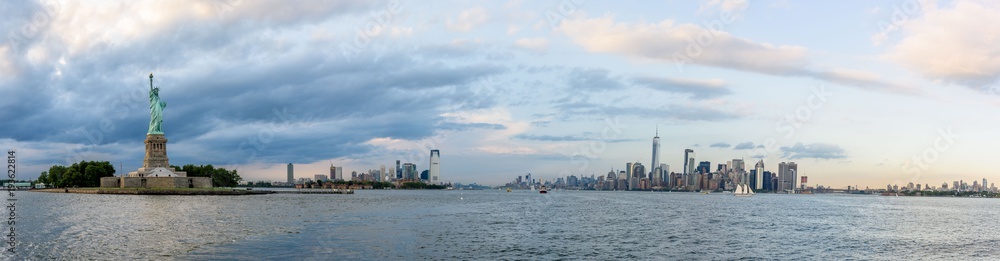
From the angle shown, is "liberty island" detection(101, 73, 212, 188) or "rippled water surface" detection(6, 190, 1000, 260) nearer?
"rippled water surface" detection(6, 190, 1000, 260)

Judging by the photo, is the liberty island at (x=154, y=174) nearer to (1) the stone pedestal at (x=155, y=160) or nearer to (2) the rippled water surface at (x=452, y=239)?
(1) the stone pedestal at (x=155, y=160)

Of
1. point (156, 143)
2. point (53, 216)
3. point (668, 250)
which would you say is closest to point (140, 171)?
point (156, 143)

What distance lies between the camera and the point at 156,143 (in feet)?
648

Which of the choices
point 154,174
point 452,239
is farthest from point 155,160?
point 452,239

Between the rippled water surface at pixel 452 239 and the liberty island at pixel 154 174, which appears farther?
the liberty island at pixel 154 174

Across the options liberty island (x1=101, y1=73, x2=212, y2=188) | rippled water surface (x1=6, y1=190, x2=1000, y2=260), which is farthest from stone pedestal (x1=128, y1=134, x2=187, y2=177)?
rippled water surface (x1=6, y1=190, x2=1000, y2=260)

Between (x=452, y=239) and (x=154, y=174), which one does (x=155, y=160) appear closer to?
(x=154, y=174)

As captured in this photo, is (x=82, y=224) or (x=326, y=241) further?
(x=82, y=224)

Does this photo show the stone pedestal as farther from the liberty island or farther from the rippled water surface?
the rippled water surface

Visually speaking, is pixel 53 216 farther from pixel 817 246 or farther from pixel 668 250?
pixel 817 246

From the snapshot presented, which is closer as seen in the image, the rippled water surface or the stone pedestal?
the rippled water surface

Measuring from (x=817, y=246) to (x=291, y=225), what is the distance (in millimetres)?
51502

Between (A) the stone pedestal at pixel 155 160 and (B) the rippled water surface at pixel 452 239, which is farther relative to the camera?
(A) the stone pedestal at pixel 155 160

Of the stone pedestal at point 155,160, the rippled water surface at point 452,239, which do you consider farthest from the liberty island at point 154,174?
the rippled water surface at point 452,239
